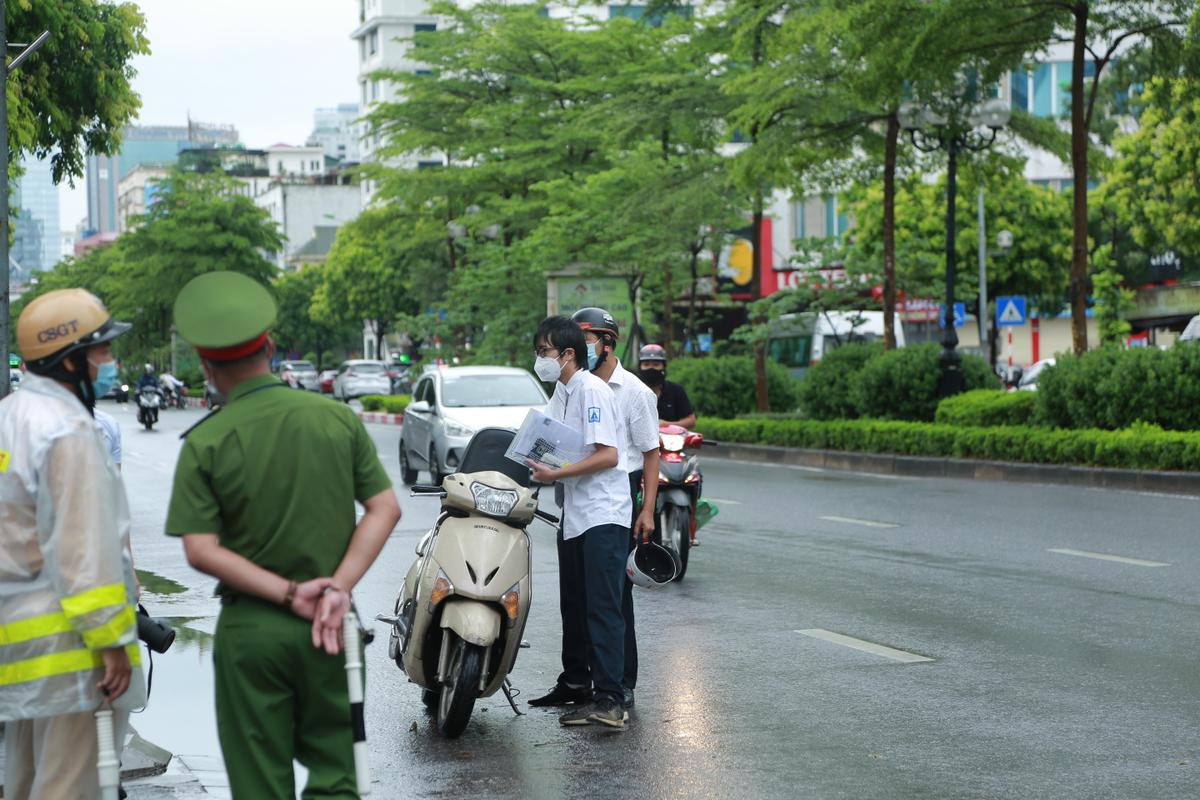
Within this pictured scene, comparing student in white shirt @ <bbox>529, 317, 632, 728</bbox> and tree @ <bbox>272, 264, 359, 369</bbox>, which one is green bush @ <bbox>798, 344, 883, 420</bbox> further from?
tree @ <bbox>272, 264, 359, 369</bbox>

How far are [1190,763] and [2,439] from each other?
4.35 metres

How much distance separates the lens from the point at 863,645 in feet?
30.2

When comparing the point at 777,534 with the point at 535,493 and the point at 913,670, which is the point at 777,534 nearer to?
the point at 913,670

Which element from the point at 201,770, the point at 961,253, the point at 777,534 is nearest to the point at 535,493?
the point at 201,770

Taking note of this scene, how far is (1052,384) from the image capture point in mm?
22250

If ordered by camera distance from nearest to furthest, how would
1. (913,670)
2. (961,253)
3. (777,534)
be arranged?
1. (913,670)
2. (777,534)
3. (961,253)

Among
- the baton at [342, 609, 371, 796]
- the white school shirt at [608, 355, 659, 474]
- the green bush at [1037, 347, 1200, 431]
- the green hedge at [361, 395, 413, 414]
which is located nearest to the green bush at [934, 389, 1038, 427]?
the green bush at [1037, 347, 1200, 431]

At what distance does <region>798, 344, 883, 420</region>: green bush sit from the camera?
27.9 meters

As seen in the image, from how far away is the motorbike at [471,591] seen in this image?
6.85 m

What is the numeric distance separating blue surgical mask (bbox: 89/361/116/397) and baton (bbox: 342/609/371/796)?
92cm

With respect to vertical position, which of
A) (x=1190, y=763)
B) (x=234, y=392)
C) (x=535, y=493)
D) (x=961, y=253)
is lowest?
(x=1190, y=763)

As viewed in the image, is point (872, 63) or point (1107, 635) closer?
point (1107, 635)

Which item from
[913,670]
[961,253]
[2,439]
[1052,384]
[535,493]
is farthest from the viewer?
[961,253]

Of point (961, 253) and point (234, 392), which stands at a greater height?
point (961, 253)
